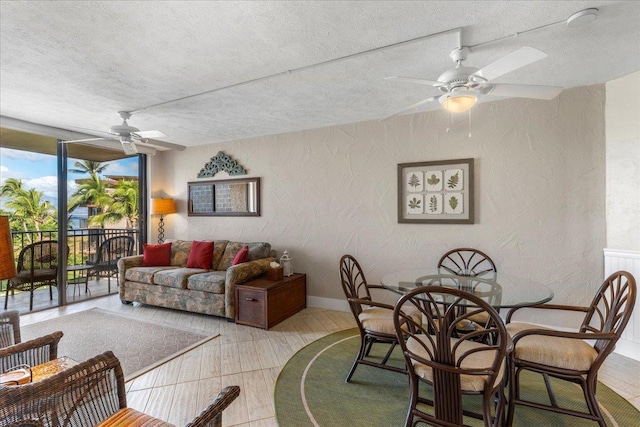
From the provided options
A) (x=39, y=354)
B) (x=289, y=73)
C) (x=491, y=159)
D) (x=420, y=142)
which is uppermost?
(x=289, y=73)

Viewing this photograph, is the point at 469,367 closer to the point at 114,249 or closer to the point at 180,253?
the point at 180,253

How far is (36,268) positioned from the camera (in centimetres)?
420

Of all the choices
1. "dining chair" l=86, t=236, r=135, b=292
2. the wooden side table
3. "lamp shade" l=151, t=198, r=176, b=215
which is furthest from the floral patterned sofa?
"dining chair" l=86, t=236, r=135, b=292

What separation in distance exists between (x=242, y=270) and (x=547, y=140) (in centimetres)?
A: 367

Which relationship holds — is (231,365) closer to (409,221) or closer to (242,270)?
(242,270)

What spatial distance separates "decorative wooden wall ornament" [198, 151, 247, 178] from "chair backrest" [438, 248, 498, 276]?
3209mm

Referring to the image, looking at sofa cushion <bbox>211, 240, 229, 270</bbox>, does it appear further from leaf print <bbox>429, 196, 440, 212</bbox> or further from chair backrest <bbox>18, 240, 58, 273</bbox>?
leaf print <bbox>429, 196, 440, 212</bbox>

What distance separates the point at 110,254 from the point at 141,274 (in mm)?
1508

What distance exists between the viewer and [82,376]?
1.25 meters

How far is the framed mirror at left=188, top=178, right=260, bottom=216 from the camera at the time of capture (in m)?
4.68

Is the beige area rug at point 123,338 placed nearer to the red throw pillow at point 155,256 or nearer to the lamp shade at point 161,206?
the red throw pillow at point 155,256

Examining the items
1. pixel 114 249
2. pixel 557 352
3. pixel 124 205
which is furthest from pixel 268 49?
pixel 114 249

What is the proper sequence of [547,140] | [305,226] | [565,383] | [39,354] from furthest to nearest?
[305,226] < [547,140] < [565,383] < [39,354]

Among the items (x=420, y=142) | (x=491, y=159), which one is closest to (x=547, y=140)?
(x=491, y=159)
